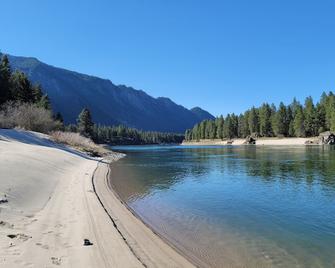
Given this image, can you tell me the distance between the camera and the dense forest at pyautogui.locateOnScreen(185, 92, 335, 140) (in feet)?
440

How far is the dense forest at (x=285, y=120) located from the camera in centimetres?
13412

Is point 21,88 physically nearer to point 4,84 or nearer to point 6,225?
point 4,84

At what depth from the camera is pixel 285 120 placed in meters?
154

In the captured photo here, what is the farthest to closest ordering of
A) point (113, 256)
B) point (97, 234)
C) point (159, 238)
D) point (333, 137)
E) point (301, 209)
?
1. point (333, 137)
2. point (301, 209)
3. point (159, 238)
4. point (97, 234)
5. point (113, 256)

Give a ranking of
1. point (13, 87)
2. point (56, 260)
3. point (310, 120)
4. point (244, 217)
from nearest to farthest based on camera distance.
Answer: point (56, 260), point (244, 217), point (13, 87), point (310, 120)

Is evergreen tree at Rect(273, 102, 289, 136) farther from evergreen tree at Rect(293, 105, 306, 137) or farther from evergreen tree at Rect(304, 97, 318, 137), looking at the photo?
evergreen tree at Rect(304, 97, 318, 137)

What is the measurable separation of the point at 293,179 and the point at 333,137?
96843mm

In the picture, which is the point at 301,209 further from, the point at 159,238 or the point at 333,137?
the point at 333,137

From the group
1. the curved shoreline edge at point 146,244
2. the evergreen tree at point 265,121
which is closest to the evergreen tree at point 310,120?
the evergreen tree at point 265,121

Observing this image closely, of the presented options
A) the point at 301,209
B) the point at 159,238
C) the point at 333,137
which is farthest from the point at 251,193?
the point at 333,137

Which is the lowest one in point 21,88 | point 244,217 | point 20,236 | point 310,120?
point 244,217

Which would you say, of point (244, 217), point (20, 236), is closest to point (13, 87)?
point (244, 217)

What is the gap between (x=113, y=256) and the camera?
9945mm

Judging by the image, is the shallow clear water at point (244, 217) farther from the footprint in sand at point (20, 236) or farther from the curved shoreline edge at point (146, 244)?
the footprint in sand at point (20, 236)
